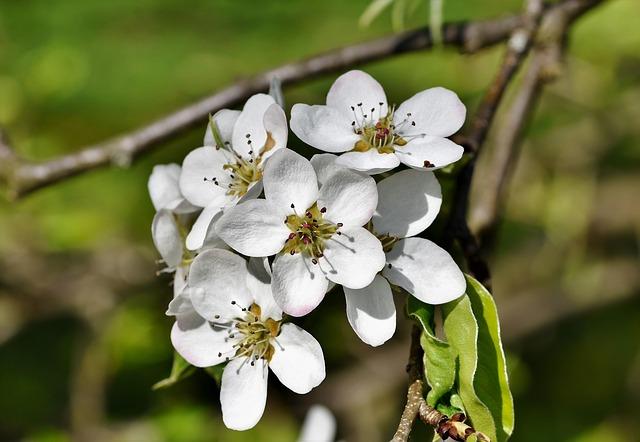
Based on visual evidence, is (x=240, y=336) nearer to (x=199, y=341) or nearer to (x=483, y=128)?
(x=199, y=341)

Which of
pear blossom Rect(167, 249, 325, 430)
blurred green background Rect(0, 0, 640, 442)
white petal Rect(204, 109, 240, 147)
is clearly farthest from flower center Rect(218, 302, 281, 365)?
blurred green background Rect(0, 0, 640, 442)

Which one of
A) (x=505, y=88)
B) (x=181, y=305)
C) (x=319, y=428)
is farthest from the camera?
(x=319, y=428)

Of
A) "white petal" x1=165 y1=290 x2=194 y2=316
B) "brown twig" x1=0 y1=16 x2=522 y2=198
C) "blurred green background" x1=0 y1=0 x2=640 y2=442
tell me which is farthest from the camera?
"blurred green background" x1=0 y1=0 x2=640 y2=442

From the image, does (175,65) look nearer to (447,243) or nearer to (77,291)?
(77,291)

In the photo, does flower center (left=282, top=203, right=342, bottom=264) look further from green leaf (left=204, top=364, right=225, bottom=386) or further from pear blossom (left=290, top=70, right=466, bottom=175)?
green leaf (left=204, top=364, right=225, bottom=386)

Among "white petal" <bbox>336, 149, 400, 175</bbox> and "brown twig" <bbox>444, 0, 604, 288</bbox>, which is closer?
"white petal" <bbox>336, 149, 400, 175</bbox>

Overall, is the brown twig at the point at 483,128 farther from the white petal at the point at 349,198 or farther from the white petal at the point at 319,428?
the white petal at the point at 319,428

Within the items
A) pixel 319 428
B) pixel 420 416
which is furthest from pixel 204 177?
pixel 319 428
